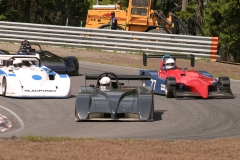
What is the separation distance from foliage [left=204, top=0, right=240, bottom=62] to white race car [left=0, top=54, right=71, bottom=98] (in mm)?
20516

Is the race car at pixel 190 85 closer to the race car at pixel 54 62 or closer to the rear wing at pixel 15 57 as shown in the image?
the rear wing at pixel 15 57

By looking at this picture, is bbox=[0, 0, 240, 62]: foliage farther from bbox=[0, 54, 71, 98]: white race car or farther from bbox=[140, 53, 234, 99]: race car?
bbox=[0, 54, 71, 98]: white race car

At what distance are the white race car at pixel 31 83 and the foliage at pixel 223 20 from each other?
20.5 m

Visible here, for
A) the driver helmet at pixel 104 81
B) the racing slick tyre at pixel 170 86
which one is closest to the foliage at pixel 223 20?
the racing slick tyre at pixel 170 86

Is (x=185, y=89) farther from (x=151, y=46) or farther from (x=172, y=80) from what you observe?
(x=151, y=46)

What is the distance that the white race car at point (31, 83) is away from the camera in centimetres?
1703

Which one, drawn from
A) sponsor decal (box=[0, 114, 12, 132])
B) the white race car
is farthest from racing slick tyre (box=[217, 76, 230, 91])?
sponsor decal (box=[0, 114, 12, 132])

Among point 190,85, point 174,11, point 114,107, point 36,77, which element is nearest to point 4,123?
point 114,107

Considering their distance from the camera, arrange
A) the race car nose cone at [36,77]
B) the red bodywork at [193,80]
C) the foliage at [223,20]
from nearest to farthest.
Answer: the race car nose cone at [36,77] < the red bodywork at [193,80] < the foliage at [223,20]

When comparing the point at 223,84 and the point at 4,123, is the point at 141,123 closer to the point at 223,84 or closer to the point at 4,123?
the point at 4,123

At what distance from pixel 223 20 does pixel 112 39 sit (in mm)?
11170

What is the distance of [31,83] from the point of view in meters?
17.2

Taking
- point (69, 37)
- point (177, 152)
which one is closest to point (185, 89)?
point (177, 152)

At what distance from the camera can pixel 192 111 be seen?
51.7 feet
